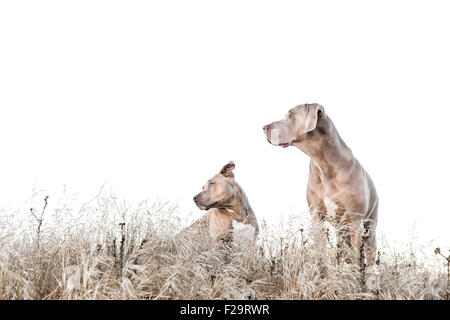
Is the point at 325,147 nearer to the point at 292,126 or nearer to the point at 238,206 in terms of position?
the point at 292,126

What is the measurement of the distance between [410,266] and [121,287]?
3.02m

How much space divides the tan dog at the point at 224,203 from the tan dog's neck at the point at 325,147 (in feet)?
3.29

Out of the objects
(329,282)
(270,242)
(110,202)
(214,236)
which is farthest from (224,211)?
(329,282)

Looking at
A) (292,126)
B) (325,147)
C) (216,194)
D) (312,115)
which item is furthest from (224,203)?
(312,115)

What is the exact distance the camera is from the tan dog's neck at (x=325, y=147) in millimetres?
5809

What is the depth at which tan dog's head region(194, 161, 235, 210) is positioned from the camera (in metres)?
6.32

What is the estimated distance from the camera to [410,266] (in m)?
5.64

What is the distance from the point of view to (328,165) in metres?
5.84

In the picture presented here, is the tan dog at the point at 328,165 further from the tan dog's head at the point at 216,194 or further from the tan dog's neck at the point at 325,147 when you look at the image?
the tan dog's head at the point at 216,194

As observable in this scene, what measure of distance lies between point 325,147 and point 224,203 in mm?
1381

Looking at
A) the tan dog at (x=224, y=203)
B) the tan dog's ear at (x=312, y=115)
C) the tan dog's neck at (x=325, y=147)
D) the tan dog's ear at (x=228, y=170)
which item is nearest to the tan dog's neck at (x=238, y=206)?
the tan dog at (x=224, y=203)
